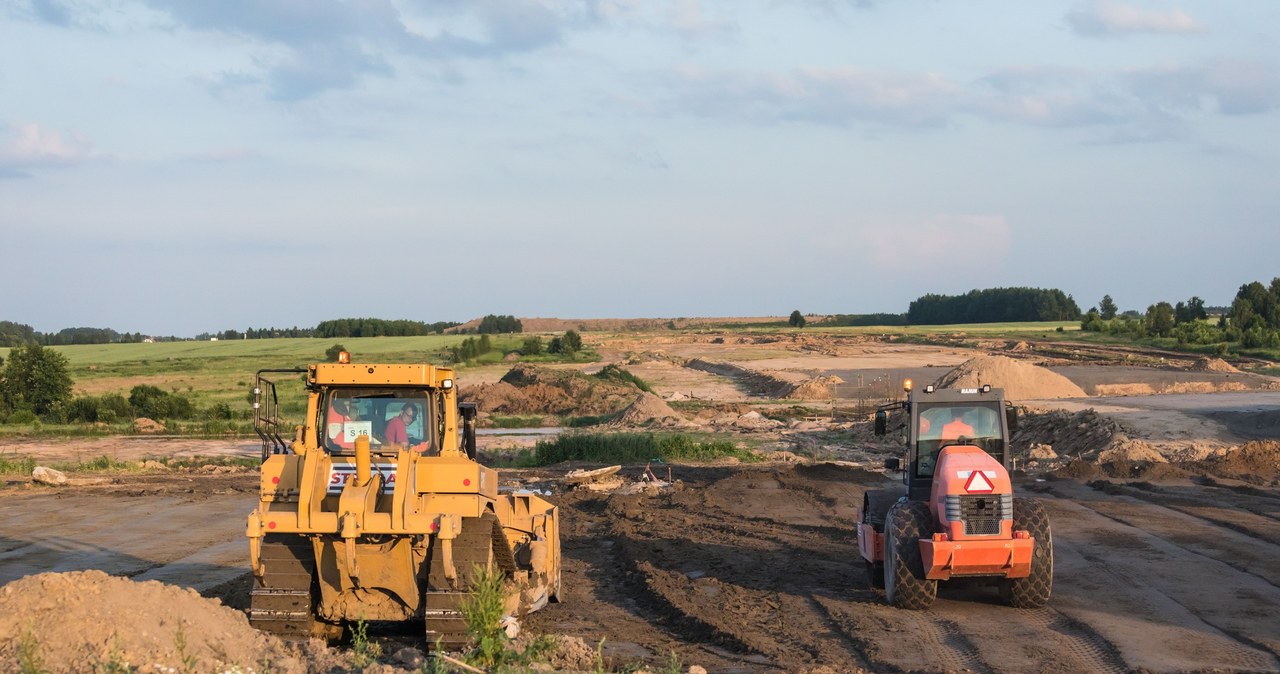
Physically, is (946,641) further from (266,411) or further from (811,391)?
(811,391)

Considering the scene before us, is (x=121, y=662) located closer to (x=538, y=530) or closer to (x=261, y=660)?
(x=261, y=660)

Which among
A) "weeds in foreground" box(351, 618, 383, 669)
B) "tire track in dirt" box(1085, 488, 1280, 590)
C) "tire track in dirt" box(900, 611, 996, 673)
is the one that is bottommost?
"tire track in dirt" box(1085, 488, 1280, 590)

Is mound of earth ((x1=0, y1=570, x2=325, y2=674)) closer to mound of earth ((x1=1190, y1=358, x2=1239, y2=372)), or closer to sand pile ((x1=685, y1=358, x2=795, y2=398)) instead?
sand pile ((x1=685, y1=358, x2=795, y2=398))

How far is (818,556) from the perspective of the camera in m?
16.4

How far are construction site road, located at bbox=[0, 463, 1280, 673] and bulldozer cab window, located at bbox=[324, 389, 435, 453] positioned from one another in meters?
2.39

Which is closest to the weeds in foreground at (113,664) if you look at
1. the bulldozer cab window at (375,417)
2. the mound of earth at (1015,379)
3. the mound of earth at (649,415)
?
the bulldozer cab window at (375,417)

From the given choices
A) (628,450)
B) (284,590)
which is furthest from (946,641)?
(628,450)

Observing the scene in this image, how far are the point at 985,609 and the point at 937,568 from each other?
1.28m

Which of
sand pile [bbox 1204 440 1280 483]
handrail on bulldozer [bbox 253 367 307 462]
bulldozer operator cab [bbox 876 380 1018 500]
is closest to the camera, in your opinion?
handrail on bulldozer [bbox 253 367 307 462]

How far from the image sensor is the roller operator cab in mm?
11562

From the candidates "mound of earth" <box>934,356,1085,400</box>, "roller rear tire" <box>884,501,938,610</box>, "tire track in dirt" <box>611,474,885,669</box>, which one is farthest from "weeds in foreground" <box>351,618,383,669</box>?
"mound of earth" <box>934,356,1085,400</box>

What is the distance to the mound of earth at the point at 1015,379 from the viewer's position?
4469 centimetres

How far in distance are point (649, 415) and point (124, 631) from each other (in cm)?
3344

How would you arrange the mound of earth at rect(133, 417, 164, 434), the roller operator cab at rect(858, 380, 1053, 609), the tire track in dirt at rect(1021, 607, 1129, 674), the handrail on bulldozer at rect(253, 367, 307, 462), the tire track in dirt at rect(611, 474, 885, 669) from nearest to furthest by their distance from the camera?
1. the handrail on bulldozer at rect(253, 367, 307, 462)
2. the tire track in dirt at rect(1021, 607, 1129, 674)
3. the tire track in dirt at rect(611, 474, 885, 669)
4. the roller operator cab at rect(858, 380, 1053, 609)
5. the mound of earth at rect(133, 417, 164, 434)
